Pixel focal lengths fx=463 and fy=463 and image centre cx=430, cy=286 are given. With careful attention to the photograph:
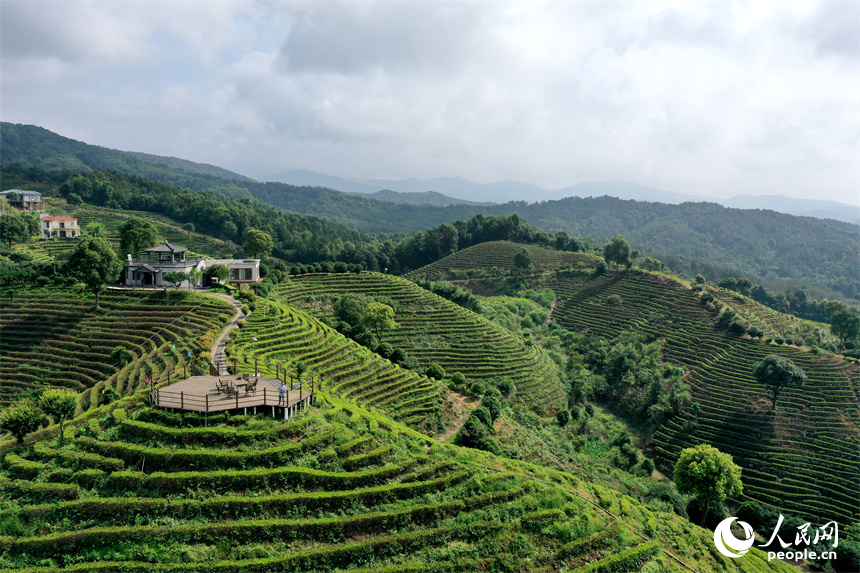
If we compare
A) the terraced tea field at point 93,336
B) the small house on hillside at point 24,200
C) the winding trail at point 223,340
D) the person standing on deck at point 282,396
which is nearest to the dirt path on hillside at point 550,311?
the winding trail at point 223,340

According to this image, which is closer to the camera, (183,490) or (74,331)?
(183,490)

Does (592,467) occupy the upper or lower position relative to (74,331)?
lower

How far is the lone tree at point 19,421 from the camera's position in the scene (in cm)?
1950

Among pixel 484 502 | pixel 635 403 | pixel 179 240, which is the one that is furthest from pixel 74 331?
pixel 179 240

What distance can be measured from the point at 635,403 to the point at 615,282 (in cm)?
3230

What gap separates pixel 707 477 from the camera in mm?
29094

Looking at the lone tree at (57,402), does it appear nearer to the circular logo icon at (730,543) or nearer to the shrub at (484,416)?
the shrub at (484,416)

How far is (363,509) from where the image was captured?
17203 mm

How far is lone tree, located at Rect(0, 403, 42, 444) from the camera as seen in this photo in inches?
768

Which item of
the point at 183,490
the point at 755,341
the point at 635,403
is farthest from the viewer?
the point at 755,341

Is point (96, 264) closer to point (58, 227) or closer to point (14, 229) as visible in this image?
point (14, 229)

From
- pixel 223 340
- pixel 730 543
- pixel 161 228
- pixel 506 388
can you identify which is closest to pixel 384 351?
pixel 506 388

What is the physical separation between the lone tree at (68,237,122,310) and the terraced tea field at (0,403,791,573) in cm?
2591

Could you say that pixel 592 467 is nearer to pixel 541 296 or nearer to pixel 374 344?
pixel 374 344
